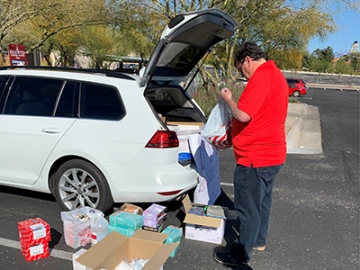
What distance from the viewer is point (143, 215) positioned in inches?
129

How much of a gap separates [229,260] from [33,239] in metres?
1.75

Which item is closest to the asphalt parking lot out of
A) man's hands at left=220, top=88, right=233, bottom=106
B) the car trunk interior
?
the car trunk interior

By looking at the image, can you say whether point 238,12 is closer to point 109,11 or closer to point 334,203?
point 109,11

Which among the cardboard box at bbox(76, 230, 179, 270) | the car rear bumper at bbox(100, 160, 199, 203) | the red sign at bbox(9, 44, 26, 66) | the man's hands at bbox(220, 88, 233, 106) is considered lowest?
the cardboard box at bbox(76, 230, 179, 270)

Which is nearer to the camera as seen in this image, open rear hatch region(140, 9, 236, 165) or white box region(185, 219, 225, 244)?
open rear hatch region(140, 9, 236, 165)

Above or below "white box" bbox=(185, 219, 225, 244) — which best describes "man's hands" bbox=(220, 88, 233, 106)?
above

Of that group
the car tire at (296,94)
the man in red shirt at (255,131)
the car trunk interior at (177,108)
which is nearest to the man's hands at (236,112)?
the man in red shirt at (255,131)

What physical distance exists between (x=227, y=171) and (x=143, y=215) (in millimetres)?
2846

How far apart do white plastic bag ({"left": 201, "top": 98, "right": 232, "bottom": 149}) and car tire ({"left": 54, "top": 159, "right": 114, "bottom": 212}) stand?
1257 millimetres

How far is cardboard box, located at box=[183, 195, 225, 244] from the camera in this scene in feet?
10.8

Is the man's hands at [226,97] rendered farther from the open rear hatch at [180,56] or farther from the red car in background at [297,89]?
the red car in background at [297,89]

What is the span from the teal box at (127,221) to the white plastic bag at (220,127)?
40.9 inches

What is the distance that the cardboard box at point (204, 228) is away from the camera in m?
3.28

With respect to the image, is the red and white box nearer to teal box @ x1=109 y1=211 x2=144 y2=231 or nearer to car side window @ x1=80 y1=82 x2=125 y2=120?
teal box @ x1=109 y1=211 x2=144 y2=231
